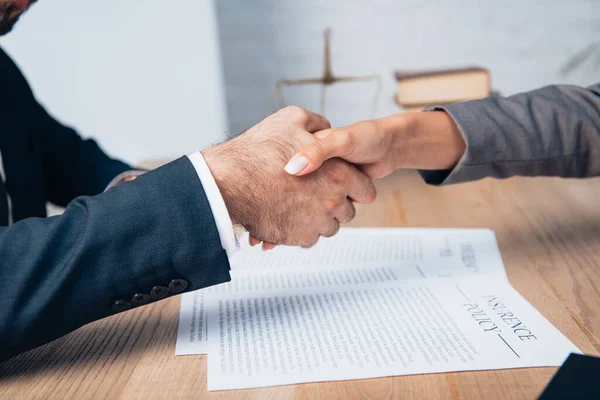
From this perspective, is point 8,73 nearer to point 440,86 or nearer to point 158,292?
point 158,292

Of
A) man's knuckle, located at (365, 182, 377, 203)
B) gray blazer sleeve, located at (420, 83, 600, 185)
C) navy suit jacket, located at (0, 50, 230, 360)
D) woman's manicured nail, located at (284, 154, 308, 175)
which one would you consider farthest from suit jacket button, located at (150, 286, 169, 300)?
gray blazer sleeve, located at (420, 83, 600, 185)

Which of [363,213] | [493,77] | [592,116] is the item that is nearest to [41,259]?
[363,213]

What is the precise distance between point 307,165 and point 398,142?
176mm

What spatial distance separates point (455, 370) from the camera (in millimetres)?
472

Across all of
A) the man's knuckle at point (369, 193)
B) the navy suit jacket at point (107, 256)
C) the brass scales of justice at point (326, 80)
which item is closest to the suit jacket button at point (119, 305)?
the navy suit jacket at point (107, 256)

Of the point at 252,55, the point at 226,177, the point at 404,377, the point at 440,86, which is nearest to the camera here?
the point at 404,377

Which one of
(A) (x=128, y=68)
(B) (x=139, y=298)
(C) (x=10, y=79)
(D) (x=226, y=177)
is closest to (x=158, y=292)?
(B) (x=139, y=298)

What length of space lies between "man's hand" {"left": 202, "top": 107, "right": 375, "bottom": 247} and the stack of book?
1.06 metres

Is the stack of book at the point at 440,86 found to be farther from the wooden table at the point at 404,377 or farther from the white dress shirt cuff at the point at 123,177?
the white dress shirt cuff at the point at 123,177

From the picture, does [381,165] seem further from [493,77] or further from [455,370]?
[493,77]

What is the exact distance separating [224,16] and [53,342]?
1.46m

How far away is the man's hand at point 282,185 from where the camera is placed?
0.60 m

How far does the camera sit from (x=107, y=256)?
1.68 ft

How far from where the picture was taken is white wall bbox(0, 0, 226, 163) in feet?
5.56
